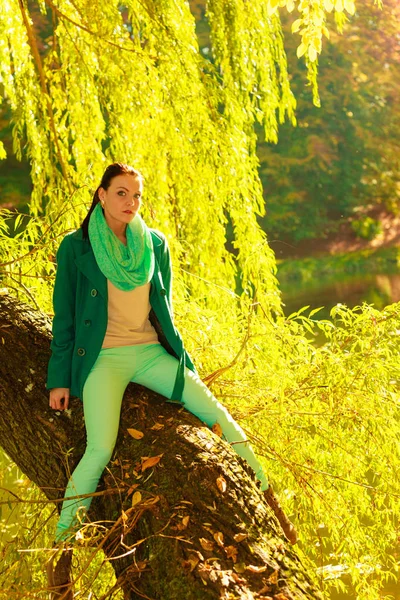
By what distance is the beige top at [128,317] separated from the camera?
2.60 meters

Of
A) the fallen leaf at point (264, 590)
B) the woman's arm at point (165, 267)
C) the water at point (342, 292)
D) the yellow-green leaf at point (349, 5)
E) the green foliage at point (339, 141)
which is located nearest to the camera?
the fallen leaf at point (264, 590)

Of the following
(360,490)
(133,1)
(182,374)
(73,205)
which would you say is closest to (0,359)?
(182,374)

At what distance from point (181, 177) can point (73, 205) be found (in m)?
0.90

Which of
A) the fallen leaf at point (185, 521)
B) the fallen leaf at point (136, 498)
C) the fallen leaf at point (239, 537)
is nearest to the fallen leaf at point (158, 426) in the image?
the fallen leaf at point (136, 498)

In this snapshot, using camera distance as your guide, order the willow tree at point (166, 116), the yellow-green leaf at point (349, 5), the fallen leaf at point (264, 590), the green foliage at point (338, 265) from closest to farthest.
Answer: the fallen leaf at point (264, 590) → the yellow-green leaf at point (349, 5) → the willow tree at point (166, 116) → the green foliage at point (338, 265)

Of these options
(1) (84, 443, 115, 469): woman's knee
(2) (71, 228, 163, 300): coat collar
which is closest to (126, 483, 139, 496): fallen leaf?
(1) (84, 443, 115, 469): woman's knee

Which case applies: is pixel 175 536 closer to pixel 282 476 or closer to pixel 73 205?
pixel 282 476

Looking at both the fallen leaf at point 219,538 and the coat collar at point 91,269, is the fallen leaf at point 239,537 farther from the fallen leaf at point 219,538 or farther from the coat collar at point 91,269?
the coat collar at point 91,269

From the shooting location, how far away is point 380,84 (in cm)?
2469

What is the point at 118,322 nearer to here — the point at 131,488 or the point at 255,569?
the point at 131,488

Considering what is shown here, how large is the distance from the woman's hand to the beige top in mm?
208

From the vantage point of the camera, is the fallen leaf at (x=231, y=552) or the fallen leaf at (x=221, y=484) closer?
the fallen leaf at (x=231, y=552)

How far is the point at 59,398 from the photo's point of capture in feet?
8.52

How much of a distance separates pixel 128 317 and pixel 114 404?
0.31 metres
